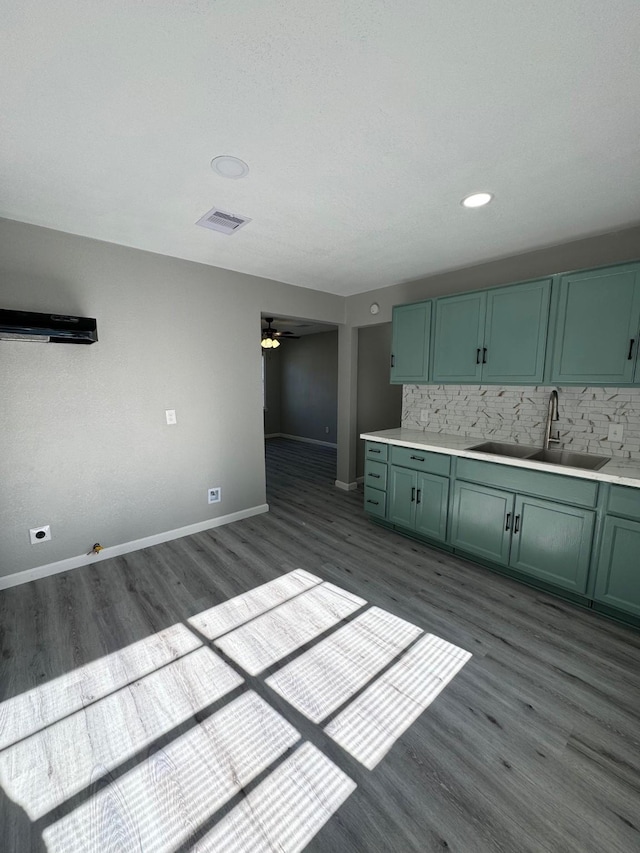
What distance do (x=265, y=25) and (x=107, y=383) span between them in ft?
8.06

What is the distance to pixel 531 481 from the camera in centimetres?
243

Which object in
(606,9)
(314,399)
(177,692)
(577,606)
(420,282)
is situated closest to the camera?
(606,9)

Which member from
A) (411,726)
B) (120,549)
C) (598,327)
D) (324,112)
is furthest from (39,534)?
(598,327)

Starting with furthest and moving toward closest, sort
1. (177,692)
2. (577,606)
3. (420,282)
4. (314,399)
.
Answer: (314,399) < (420,282) < (577,606) < (177,692)

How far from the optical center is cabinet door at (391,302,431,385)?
10.9 ft

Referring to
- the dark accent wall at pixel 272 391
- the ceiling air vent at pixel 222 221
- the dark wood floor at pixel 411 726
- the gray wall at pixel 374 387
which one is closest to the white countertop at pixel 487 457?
the dark wood floor at pixel 411 726

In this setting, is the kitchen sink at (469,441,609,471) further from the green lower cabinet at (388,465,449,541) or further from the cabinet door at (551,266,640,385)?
the cabinet door at (551,266,640,385)

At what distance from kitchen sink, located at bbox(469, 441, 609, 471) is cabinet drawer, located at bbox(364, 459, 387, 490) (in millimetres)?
878

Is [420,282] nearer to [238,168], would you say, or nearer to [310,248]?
[310,248]

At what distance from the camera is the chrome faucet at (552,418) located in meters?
2.79

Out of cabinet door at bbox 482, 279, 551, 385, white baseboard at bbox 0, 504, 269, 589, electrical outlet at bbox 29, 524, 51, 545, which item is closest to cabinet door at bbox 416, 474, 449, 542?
cabinet door at bbox 482, 279, 551, 385

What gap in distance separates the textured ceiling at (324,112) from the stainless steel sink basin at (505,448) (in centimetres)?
167

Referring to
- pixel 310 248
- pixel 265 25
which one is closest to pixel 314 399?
pixel 310 248

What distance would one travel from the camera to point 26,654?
1.90m
